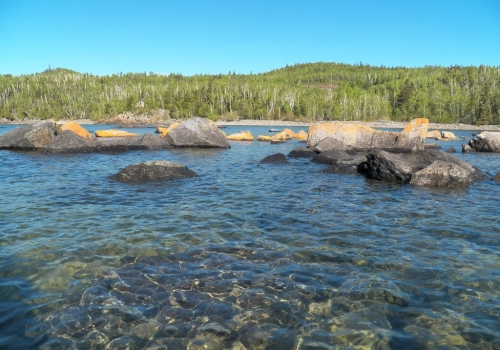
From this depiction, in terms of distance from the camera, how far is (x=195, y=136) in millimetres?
33625

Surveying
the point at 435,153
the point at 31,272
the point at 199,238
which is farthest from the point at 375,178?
the point at 31,272

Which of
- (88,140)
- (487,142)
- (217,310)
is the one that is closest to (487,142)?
(487,142)

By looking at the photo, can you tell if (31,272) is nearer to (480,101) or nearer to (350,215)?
(350,215)

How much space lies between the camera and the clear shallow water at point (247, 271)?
16.0ft

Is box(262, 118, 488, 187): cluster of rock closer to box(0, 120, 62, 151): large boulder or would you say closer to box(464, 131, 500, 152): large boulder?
box(464, 131, 500, 152): large boulder

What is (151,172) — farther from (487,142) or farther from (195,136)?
(487,142)

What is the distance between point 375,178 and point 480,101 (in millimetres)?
138893

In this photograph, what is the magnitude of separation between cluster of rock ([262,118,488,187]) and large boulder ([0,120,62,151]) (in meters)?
18.9

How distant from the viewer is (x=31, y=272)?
6.68m

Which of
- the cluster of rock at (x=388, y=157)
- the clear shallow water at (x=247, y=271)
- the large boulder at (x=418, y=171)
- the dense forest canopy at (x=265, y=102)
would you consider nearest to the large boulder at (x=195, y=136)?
the cluster of rock at (x=388, y=157)

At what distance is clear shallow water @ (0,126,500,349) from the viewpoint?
192 inches

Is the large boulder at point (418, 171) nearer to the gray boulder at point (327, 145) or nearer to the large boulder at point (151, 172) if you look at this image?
the gray boulder at point (327, 145)

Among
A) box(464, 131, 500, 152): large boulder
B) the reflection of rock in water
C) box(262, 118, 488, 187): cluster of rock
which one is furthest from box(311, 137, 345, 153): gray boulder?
the reflection of rock in water

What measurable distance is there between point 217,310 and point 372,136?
30.0m
